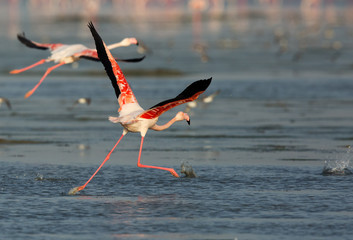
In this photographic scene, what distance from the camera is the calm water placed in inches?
389

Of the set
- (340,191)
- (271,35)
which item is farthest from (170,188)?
(271,35)

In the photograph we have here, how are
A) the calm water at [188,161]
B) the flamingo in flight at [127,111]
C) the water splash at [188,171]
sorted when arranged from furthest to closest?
the water splash at [188,171]
the flamingo in flight at [127,111]
the calm water at [188,161]

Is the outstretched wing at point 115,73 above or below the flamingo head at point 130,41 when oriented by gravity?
below

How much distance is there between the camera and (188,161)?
14180 mm

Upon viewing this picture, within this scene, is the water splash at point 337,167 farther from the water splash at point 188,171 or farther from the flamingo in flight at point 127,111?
the flamingo in flight at point 127,111

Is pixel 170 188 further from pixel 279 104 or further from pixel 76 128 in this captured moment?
pixel 279 104

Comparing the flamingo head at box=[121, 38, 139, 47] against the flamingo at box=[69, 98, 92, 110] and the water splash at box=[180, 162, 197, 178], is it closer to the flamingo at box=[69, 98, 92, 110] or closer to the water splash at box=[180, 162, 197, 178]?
the water splash at box=[180, 162, 197, 178]

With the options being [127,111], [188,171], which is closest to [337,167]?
[188,171]

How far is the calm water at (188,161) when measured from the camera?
9.89 meters

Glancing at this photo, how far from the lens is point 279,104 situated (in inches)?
865

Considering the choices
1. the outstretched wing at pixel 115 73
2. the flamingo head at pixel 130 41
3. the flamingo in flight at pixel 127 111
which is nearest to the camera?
the flamingo in flight at pixel 127 111

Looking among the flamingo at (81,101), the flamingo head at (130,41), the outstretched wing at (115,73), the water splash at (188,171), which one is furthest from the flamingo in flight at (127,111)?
the flamingo at (81,101)

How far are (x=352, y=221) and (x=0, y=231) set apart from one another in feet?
12.5

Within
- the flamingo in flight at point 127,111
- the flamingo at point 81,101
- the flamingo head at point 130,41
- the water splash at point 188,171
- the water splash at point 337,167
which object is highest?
the flamingo head at point 130,41
